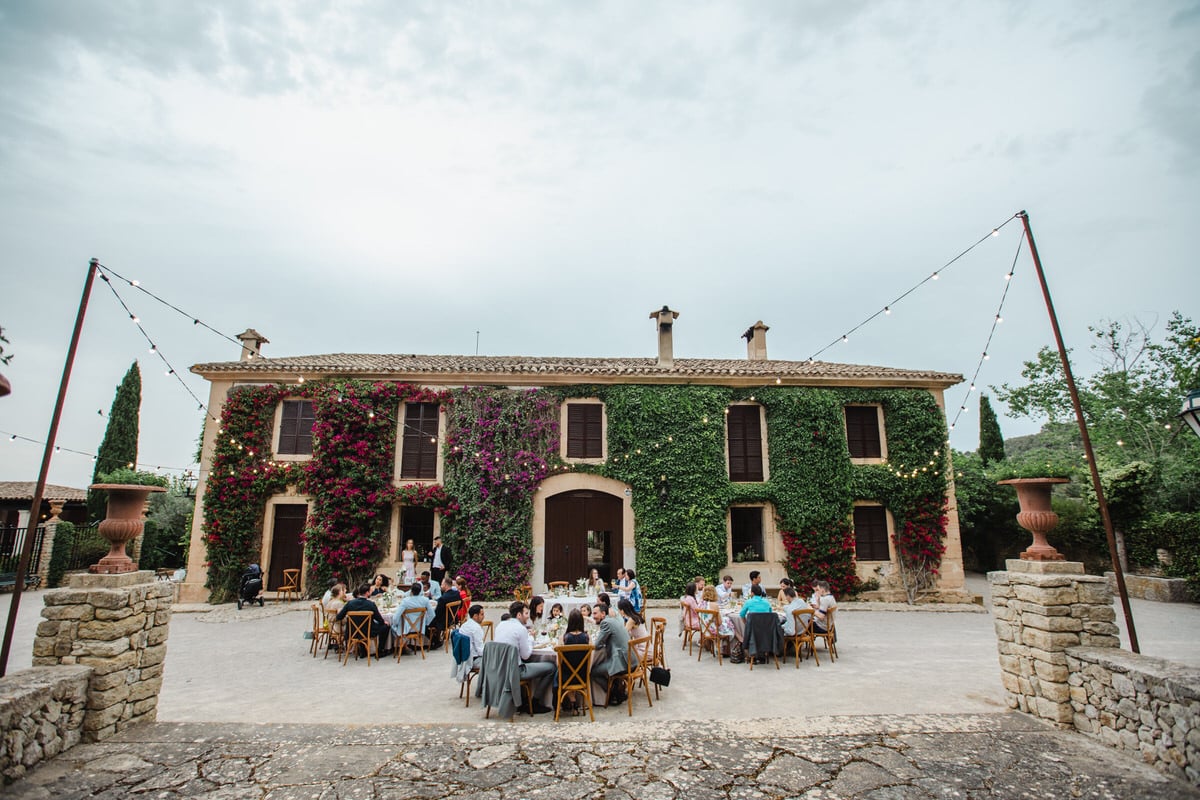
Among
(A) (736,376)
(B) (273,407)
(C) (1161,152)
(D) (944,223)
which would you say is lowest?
(B) (273,407)

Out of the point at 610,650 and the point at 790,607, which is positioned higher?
the point at 790,607

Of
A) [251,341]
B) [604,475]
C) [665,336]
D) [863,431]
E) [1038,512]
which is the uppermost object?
[665,336]

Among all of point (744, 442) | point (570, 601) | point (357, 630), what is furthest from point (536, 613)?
point (744, 442)

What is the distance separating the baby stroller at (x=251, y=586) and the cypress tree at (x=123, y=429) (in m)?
12.5

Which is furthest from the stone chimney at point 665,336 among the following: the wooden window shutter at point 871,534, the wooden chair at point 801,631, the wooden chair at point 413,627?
the wooden chair at point 413,627

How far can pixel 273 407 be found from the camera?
13.7 meters

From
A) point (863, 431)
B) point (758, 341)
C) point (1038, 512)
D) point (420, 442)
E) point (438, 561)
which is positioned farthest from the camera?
point (758, 341)

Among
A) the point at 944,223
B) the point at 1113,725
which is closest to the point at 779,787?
the point at 1113,725

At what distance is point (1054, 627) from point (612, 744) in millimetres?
4398

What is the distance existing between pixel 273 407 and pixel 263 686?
28.8 ft

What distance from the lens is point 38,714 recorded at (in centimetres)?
421

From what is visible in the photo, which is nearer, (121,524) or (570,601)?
(121,524)

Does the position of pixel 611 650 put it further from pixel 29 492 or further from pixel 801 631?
pixel 29 492

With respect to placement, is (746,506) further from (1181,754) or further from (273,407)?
(273,407)
